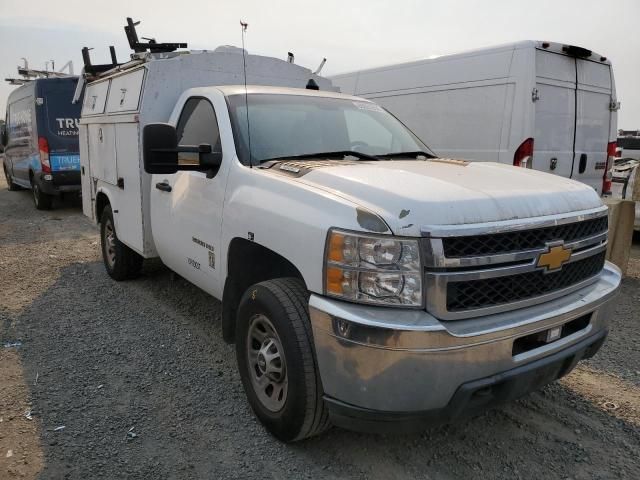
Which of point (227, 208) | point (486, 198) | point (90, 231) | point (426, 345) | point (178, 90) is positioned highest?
point (178, 90)

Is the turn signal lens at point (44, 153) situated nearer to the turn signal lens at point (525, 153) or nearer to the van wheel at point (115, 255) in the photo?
the van wheel at point (115, 255)

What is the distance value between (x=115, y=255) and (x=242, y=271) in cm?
301

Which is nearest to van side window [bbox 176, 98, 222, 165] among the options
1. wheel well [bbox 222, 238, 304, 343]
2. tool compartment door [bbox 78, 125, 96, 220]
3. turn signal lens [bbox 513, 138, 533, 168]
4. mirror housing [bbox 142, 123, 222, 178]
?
mirror housing [bbox 142, 123, 222, 178]

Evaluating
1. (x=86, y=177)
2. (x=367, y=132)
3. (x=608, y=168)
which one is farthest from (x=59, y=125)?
(x=608, y=168)

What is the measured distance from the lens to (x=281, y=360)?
2.68 metres

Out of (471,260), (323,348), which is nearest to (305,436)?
(323,348)

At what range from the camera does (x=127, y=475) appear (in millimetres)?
2578

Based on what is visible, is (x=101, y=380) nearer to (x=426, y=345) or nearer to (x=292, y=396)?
(x=292, y=396)

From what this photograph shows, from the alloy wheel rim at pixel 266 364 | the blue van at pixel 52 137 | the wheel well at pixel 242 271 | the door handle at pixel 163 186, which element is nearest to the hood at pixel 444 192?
the wheel well at pixel 242 271

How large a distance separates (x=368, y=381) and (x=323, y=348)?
0.25 meters

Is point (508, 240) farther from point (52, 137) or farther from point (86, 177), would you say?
point (52, 137)

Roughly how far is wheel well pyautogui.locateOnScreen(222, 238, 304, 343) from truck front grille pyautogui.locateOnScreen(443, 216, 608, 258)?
106 centimetres

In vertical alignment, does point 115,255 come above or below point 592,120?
below

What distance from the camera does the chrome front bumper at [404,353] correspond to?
6.95 feet
